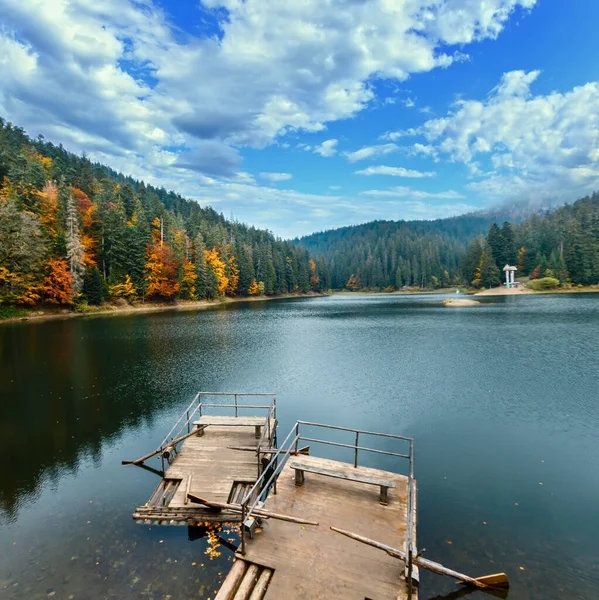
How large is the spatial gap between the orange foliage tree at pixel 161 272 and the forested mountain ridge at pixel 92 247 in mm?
Result: 216

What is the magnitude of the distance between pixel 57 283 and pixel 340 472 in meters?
65.8

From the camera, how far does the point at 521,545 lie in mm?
9602

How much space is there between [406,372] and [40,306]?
204ft

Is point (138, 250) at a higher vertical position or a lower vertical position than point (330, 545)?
higher

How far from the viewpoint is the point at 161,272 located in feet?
269

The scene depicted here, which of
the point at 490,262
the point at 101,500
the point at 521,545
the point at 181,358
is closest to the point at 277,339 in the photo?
the point at 181,358

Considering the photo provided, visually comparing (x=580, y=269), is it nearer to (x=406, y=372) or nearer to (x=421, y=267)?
(x=421, y=267)

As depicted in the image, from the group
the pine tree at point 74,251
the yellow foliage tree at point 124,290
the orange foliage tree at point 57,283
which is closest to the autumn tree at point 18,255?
the orange foliage tree at point 57,283

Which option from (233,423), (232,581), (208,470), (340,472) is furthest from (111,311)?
(232,581)

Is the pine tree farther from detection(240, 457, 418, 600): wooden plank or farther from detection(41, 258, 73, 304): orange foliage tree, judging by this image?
detection(240, 457, 418, 600): wooden plank

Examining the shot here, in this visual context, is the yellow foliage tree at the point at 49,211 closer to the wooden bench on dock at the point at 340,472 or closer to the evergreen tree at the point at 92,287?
the evergreen tree at the point at 92,287

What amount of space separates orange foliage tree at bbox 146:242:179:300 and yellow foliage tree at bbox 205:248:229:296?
55.7 feet

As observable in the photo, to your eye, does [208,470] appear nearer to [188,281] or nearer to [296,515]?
[296,515]

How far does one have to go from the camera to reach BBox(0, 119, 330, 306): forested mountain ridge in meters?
57.1
